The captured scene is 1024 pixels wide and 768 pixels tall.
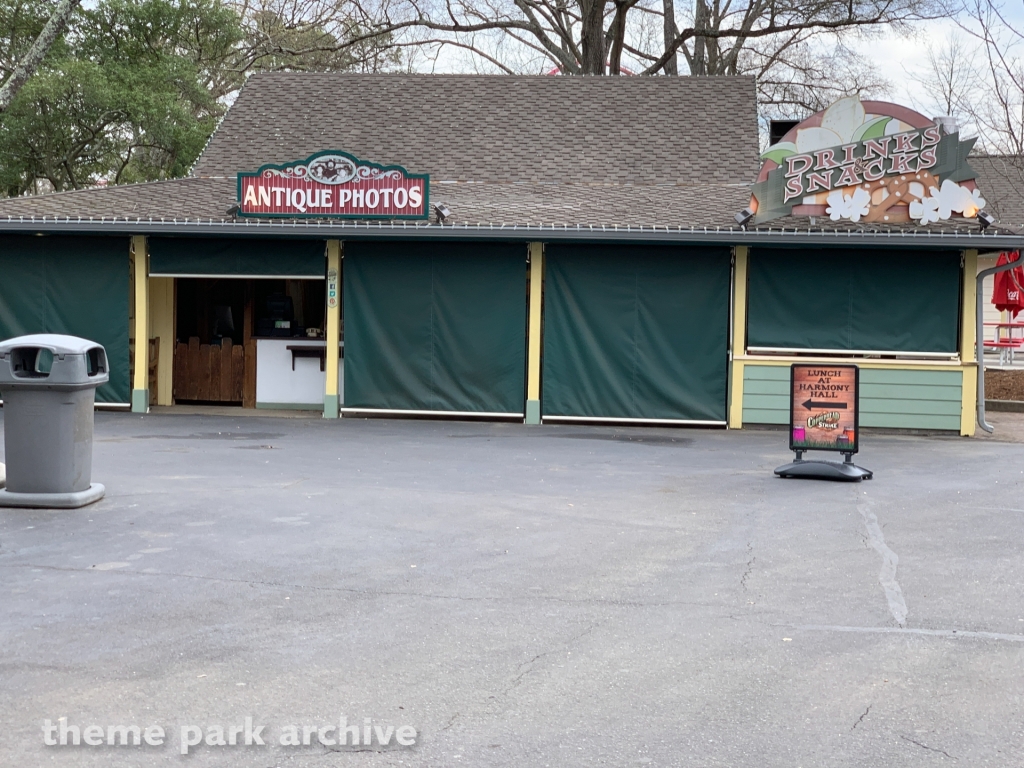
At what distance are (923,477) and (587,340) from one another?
5600mm

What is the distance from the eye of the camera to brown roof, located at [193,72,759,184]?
61.6 ft

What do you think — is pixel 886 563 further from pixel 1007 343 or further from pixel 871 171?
pixel 1007 343

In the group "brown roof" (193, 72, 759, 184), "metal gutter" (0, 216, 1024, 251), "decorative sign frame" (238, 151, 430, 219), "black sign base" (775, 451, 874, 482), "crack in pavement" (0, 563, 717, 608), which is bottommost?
"crack in pavement" (0, 563, 717, 608)

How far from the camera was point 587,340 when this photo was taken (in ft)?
52.0

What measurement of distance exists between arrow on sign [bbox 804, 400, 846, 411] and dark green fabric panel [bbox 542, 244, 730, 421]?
4930mm

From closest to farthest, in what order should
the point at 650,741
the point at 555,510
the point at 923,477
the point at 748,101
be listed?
the point at 650,741, the point at 555,510, the point at 923,477, the point at 748,101

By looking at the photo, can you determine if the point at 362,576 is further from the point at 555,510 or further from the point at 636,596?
the point at 555,510

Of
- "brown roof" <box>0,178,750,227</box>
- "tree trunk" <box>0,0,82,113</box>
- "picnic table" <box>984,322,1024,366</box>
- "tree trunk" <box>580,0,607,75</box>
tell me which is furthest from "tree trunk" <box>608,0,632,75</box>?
"tree trunk" <box>0,0,82,113</box>

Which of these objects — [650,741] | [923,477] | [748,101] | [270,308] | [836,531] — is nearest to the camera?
[650,741]

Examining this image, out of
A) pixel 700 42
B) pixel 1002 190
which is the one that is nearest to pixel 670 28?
pixel 700 42

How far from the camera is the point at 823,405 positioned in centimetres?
1082

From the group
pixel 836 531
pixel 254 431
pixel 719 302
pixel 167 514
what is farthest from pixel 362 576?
pixel 719 302

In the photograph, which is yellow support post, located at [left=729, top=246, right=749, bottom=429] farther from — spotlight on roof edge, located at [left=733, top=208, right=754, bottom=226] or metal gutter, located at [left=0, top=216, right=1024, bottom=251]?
spotlight on roof edge, located at [left=733, top=208, right=754, bottom=226]

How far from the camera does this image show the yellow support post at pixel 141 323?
16.2 metres
